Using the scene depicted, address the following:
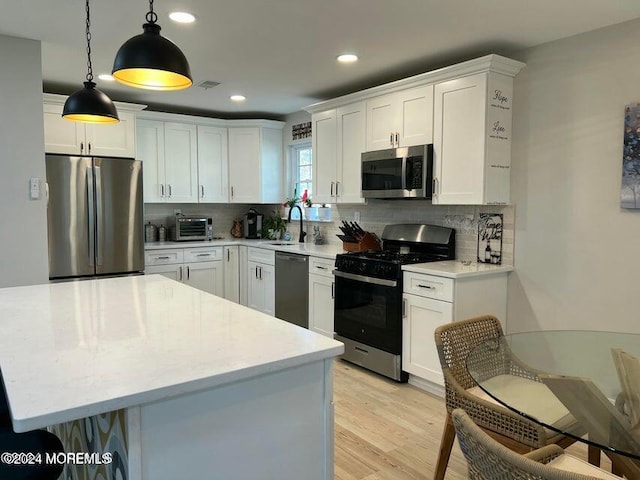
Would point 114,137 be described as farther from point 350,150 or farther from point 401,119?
point 401,119

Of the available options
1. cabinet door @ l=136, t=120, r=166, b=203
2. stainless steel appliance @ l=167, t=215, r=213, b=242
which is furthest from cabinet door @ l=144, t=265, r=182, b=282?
cabinet door @ l=136, t=120, r=166, b=203

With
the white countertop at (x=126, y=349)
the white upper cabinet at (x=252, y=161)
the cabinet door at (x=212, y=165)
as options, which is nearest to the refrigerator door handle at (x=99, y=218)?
the cabinet door at (x=212, y=165)

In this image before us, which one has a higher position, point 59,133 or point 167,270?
point 59,133

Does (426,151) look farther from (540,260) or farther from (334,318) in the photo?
(334,318)

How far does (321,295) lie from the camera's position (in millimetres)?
4301

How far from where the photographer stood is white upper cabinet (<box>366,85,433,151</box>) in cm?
362

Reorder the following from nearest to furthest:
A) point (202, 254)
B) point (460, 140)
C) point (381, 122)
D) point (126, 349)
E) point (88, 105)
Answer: point (126, 349)
point (88, 105)
point (460, 140)
point (381, 122)
point (202, 254)

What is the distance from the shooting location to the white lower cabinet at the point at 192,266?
16.2 feet

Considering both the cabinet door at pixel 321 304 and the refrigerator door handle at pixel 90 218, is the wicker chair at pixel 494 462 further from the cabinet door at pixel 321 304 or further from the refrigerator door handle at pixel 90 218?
the refrigerator door handle at pixel 90 218

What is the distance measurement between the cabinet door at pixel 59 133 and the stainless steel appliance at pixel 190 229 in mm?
1317

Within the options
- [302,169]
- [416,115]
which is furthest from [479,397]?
[302,169]

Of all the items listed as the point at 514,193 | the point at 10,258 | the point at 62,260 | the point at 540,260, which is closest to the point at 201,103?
the point at 62,260

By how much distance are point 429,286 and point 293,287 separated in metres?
1.74

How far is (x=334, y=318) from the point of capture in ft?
13.4
